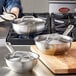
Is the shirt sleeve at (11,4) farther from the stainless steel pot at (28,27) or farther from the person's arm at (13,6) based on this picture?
the stainless steel pot at (28,27)

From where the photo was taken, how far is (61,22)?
1629 millimetres

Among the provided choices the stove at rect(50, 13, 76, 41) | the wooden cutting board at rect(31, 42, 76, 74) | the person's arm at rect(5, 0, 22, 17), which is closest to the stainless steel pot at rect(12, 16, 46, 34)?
the stove at rect(50, 13, 76, 41)

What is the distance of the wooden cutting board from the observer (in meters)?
0.92

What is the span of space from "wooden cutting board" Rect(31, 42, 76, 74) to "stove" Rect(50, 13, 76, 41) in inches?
11.7

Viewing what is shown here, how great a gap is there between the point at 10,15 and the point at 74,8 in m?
1.08

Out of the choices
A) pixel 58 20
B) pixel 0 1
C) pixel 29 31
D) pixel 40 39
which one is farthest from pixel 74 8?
pixel 40 39

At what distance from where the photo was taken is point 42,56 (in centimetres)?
104

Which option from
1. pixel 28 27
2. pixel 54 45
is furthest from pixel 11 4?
pixel 54 45

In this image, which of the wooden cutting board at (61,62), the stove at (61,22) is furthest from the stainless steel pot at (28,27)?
the wooden cutting board at (61,62)

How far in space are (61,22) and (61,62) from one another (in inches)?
27.0

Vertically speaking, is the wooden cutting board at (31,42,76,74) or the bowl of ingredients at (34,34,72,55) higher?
the bowl of ingredients at (34,34,72,55)

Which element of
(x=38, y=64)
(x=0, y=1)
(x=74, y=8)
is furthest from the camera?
(x=74, y=8)

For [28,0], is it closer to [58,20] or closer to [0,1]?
[0,1]

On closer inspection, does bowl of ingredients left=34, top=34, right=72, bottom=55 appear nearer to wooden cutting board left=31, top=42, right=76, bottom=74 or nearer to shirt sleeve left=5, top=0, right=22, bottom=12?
wooden cutting board left=31, top=42, right=76, bottom=74
